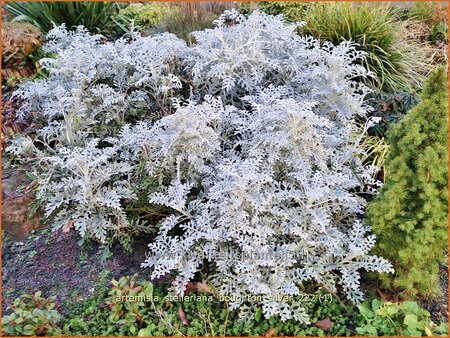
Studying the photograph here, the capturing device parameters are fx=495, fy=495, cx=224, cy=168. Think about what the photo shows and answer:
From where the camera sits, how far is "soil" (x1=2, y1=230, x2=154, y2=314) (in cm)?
300

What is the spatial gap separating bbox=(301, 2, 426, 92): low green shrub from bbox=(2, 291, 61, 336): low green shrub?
331 cm

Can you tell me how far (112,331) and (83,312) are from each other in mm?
236

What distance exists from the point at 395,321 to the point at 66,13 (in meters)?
4.26

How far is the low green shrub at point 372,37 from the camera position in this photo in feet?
15.3

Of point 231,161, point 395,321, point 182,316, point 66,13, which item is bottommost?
point 395,321

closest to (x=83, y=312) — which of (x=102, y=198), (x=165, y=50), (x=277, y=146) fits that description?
(x=102, y=198)

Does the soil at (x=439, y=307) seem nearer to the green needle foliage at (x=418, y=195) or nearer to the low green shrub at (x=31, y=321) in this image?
the green needle foliage at (x=418, y=195)

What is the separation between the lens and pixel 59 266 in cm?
314

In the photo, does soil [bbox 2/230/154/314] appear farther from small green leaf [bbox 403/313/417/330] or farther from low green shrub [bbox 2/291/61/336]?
small green leaf [bbox 403/313/417/330]

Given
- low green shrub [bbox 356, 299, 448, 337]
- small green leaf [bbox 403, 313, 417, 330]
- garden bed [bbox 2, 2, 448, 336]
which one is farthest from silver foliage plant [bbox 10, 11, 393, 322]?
small green leaf [bbox 403, 313, 417, 330]

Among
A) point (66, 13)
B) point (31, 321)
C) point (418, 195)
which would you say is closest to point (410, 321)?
point (418, 195)

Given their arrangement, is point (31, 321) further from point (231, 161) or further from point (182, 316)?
point (231, 161)

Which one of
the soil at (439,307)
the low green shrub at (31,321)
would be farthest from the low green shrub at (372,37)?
the low green shrub at (31,321)

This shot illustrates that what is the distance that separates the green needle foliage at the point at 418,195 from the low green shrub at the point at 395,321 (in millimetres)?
127
